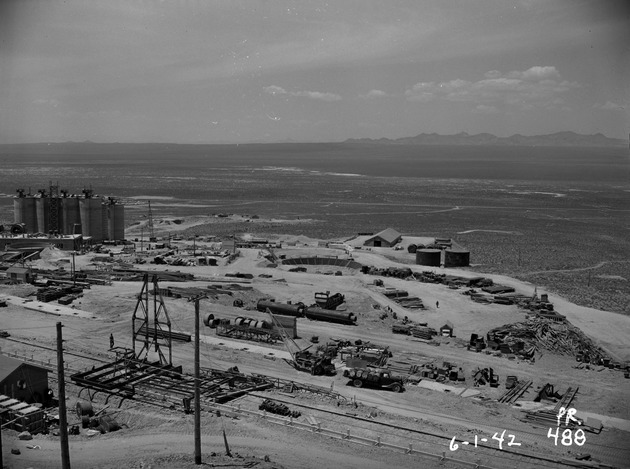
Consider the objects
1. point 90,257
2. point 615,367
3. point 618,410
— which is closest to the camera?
point 618,410

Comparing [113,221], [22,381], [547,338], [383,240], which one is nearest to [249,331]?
[22,381]

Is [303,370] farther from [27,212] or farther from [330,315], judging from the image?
[27,212]

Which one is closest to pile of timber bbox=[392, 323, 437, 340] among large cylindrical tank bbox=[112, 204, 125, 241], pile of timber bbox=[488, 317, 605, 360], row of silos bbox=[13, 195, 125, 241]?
pile of timber bbox=[488, 317, 605, 360]

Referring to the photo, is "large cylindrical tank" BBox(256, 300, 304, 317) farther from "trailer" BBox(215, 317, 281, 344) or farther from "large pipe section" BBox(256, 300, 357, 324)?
"trailer" BBox(215, 317, 281, 344)

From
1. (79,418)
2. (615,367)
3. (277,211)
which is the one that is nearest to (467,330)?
(615,367)

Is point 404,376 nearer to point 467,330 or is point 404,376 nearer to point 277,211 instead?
point 467,330

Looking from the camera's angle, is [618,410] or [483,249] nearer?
[618,410]
